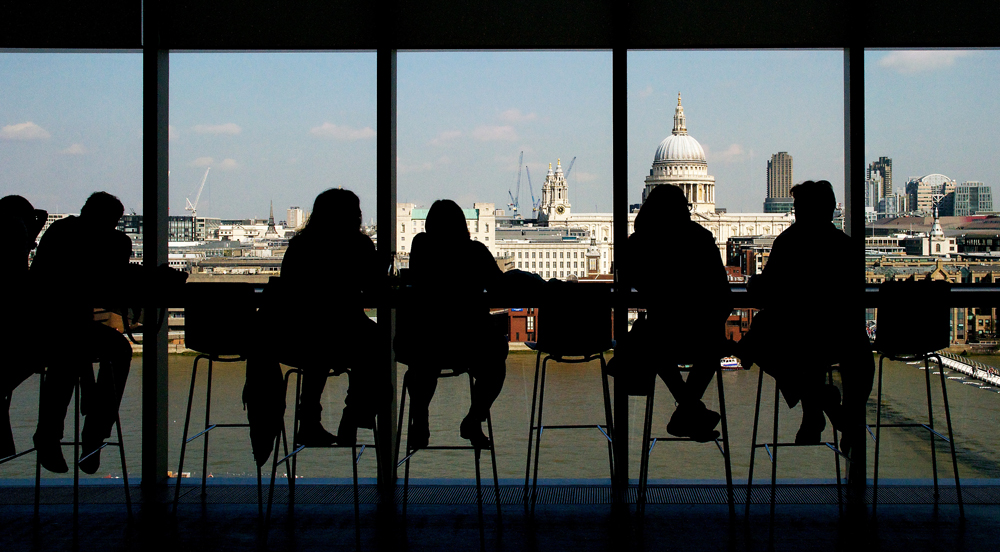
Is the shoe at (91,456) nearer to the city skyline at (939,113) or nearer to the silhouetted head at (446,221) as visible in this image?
the silhouetted head at (446,221)

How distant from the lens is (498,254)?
165 inches

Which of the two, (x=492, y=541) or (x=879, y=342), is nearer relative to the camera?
(x=492, y=541)

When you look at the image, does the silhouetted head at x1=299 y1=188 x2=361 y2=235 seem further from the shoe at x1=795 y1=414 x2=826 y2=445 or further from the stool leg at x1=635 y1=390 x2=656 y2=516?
the shoe at x1=795 y1=414 x2=826 y2=445

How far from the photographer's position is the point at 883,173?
3.92 m

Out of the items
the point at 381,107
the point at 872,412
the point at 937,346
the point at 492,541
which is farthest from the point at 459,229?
the point at 872,412

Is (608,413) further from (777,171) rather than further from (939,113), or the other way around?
(939,113)

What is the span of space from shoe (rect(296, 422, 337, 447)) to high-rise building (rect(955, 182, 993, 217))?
12.0 ft

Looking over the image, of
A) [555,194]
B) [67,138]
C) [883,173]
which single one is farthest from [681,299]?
[67,138]

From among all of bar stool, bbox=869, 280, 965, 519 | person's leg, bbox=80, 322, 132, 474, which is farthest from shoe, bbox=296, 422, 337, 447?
bar stool, bbox=869, 280, 965, 519

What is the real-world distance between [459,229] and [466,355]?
0.49m

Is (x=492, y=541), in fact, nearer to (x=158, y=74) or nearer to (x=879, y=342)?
(x=879, y=342)

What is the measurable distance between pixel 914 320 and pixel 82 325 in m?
3.15

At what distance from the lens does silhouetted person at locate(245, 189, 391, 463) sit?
8.50 ft

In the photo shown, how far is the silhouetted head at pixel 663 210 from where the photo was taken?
275cm
